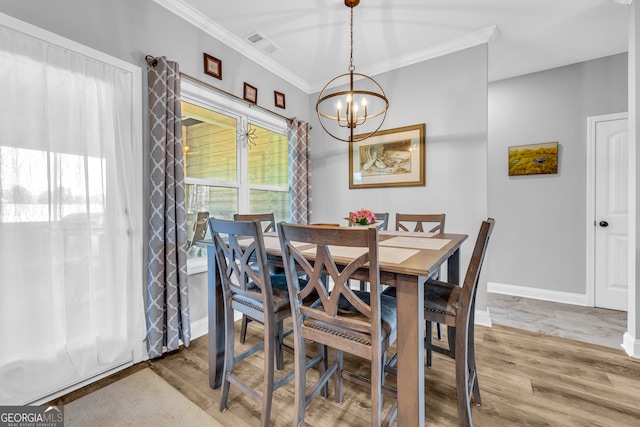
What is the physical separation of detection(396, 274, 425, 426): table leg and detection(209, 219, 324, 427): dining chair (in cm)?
53

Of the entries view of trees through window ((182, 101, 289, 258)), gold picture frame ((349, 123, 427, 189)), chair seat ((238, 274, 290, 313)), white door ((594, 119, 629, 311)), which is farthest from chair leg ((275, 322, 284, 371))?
white door ((594, 119, 629, 311))

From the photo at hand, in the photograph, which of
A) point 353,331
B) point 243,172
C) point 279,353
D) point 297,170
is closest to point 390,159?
point 297,170

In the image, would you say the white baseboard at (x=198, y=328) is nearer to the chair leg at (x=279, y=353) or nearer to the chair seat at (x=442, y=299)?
the chair leg at (x=279, y=353)

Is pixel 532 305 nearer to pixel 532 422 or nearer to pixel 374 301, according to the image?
pixel 532 422

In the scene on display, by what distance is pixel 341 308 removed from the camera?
1.33 metres

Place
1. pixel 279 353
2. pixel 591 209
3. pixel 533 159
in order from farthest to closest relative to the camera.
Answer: pixel 533 159, pixel 591 209, pixel 279 353

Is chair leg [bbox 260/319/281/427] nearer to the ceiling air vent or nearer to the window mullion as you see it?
the window mullion

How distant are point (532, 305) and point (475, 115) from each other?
7.45 feet

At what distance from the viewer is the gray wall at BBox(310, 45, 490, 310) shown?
9.09 feet

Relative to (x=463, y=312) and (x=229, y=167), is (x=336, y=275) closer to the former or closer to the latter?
(x=463, y=312)

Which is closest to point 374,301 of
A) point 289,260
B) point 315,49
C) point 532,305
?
point 289,260

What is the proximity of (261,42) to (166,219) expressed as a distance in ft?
6.58

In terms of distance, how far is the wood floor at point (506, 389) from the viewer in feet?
4.87

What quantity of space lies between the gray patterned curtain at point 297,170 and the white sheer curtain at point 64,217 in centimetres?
176
